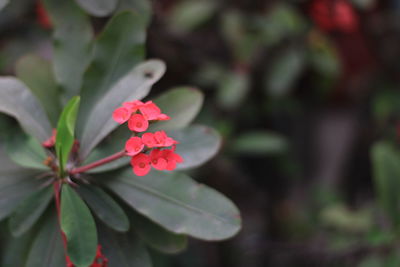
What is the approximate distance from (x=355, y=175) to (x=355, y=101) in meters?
0.55

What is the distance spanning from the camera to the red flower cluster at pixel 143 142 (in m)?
0.94

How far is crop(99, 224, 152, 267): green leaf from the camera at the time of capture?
1.16 metres

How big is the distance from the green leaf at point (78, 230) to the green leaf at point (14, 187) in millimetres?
203

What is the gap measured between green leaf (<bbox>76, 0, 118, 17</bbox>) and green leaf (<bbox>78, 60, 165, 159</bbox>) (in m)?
0.22

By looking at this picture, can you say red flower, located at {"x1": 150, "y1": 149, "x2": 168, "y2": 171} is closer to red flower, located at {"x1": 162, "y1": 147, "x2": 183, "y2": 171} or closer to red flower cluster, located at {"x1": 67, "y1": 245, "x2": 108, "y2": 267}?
red flower, located at {"x1": 162, "y1": 147, "x2": 183, "y2": 171}

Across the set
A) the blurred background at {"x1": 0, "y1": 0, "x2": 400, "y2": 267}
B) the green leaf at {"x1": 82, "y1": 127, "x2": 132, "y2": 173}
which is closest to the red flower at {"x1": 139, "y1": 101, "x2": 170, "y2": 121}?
the green leaf at {"x1": 82, "y1": 127, "x2": 132, "y2": 173}

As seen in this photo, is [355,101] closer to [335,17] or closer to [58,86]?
[335,17]

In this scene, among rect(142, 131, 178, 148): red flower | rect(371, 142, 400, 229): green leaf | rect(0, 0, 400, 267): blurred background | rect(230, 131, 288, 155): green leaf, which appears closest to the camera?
rect(142, 131, 178, 148): red flower

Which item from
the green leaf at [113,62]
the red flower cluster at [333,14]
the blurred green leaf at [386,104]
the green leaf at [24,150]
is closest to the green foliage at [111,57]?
the green leaf at [113,62]

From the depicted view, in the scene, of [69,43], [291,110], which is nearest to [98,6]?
[69,43]

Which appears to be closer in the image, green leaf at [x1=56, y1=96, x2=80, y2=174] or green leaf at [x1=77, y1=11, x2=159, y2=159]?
green leaf at [x1=56, y1=96, x2=80, y2=174]

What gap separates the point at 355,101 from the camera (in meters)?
3.35


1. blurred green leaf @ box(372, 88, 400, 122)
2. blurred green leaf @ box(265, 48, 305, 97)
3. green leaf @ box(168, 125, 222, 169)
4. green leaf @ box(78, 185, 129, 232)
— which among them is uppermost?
blurred green leaf @ box(372, 88, 400, 122)

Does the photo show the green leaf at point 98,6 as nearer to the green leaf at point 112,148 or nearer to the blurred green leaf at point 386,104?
the green leaf at point 112,148
